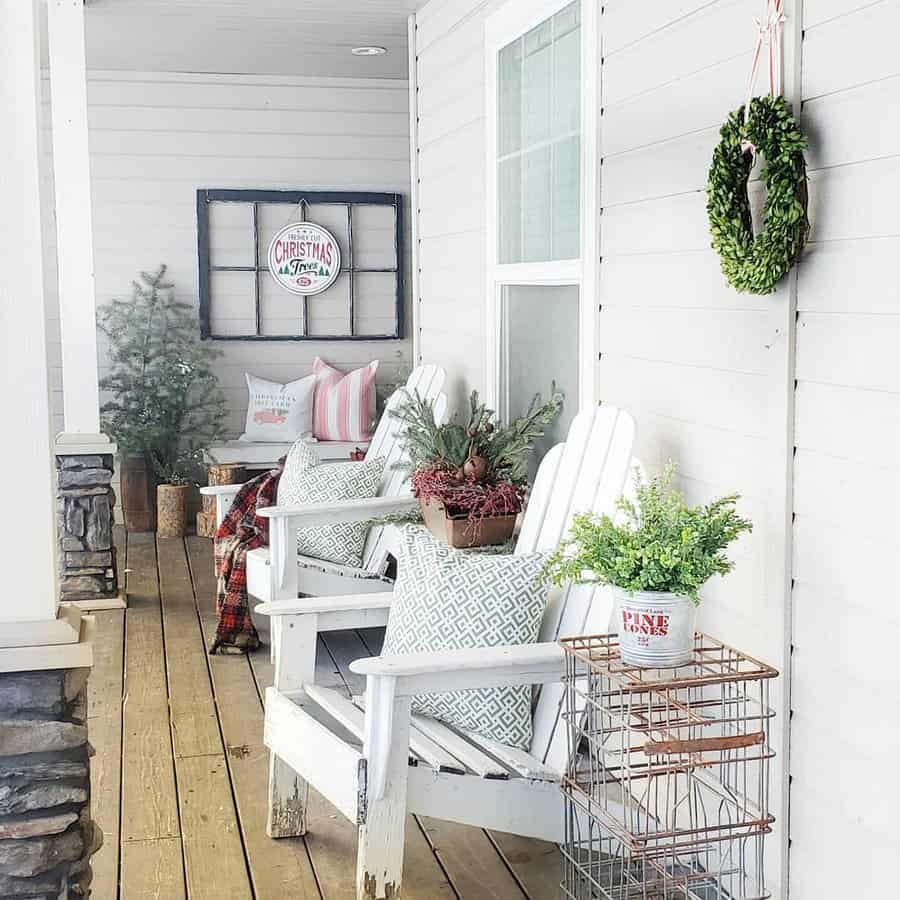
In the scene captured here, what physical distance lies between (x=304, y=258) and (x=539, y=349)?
3842 mm

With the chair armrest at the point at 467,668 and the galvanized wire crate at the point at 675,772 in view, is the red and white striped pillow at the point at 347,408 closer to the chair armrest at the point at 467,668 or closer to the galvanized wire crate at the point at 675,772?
the galvanized wire crate at the point at 675,772

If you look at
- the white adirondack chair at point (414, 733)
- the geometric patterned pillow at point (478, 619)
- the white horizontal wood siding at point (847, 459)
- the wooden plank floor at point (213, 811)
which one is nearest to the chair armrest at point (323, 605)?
the white adirondack chair at point (414, 733)

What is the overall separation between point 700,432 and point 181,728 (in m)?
2.05

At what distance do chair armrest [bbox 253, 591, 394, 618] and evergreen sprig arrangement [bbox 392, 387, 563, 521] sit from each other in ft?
2.36

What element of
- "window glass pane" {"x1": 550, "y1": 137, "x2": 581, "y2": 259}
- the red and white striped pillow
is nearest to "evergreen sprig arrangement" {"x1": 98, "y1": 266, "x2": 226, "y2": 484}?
the red and white striped pillow

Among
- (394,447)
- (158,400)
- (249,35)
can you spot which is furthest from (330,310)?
(394,447)

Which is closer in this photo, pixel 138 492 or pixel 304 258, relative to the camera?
pixel 138 492

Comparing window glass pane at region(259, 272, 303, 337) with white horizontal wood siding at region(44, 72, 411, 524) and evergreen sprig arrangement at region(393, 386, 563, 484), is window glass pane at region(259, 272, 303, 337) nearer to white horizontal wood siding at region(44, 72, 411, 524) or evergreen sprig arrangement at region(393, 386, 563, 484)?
white horizontal wood siding at region(44, 72, 411, 524)

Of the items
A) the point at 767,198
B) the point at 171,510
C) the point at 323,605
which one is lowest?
the point at 171,510

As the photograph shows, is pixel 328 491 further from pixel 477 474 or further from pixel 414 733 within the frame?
pixel 414 733

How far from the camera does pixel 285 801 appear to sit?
327 cm

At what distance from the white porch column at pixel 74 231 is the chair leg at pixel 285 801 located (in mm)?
2898

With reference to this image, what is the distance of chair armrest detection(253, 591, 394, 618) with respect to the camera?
3.25 metres

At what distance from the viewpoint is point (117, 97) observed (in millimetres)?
7559
